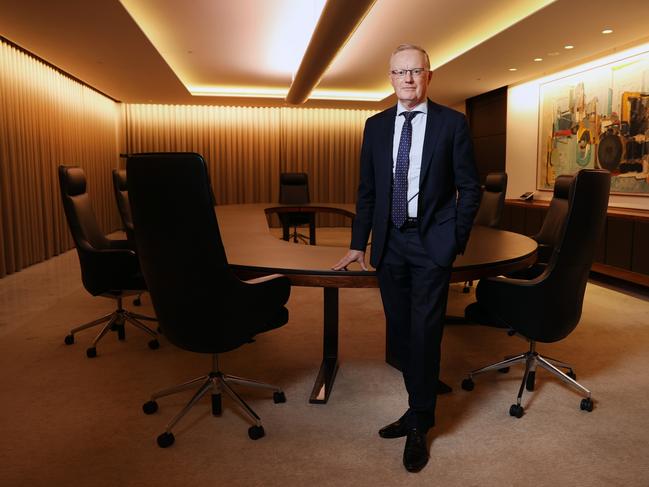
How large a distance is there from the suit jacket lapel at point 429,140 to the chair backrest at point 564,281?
0.70m

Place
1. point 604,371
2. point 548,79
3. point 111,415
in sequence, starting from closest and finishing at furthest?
point 111,415 < point 604,371 < point 548,79

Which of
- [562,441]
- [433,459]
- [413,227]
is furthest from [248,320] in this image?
[562,441]

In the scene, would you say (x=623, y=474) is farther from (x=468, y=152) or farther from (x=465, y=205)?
(x=468, y=152)

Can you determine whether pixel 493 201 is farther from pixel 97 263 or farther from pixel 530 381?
pixel 97 263

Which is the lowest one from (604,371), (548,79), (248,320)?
(604,371)

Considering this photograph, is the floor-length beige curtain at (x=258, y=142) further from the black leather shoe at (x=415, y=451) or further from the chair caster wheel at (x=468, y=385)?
the black leather shoe at (x=415, y=451)

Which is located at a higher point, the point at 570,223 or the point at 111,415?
the point at 570,223

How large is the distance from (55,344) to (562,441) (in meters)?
2.98

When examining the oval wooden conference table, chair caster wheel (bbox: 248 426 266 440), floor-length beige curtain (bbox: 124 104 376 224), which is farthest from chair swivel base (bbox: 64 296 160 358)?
floor-length beige curtain (bbox: 124 104 376 224)

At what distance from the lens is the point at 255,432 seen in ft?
6.88

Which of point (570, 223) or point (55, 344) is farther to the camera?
point (55, 344)

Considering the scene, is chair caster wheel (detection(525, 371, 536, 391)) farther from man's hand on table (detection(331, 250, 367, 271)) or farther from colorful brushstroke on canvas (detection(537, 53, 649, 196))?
colorful brushstroke on canvas (detection(537, 53, 649, 196))

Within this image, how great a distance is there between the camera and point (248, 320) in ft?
6.73

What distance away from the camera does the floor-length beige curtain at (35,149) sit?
5469 mm
